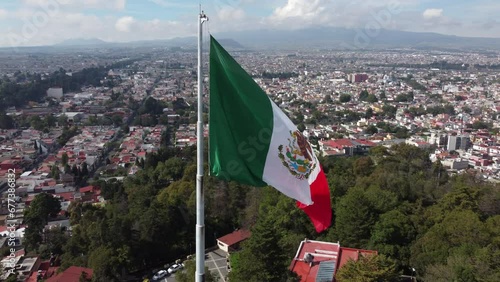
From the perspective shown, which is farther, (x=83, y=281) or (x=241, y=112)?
(x=83, y=281)

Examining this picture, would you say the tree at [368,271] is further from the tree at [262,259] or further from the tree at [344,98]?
the tree at [344,98]

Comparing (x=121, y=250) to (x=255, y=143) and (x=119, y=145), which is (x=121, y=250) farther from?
(x=119, y=145)

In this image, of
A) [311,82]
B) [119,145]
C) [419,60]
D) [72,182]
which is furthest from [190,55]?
[72,182]

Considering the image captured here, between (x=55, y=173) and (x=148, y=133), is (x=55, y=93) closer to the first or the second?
(x=148, y=133)

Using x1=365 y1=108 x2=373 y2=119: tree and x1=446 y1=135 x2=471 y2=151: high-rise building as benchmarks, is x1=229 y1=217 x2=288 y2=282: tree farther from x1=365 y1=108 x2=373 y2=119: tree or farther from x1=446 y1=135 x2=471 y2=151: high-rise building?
x1=365 y1=108 x2=373 y2=119: tree

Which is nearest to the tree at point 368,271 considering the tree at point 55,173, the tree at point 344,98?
the tree at point 55,173

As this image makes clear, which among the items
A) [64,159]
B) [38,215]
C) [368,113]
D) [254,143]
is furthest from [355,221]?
[368,113]
